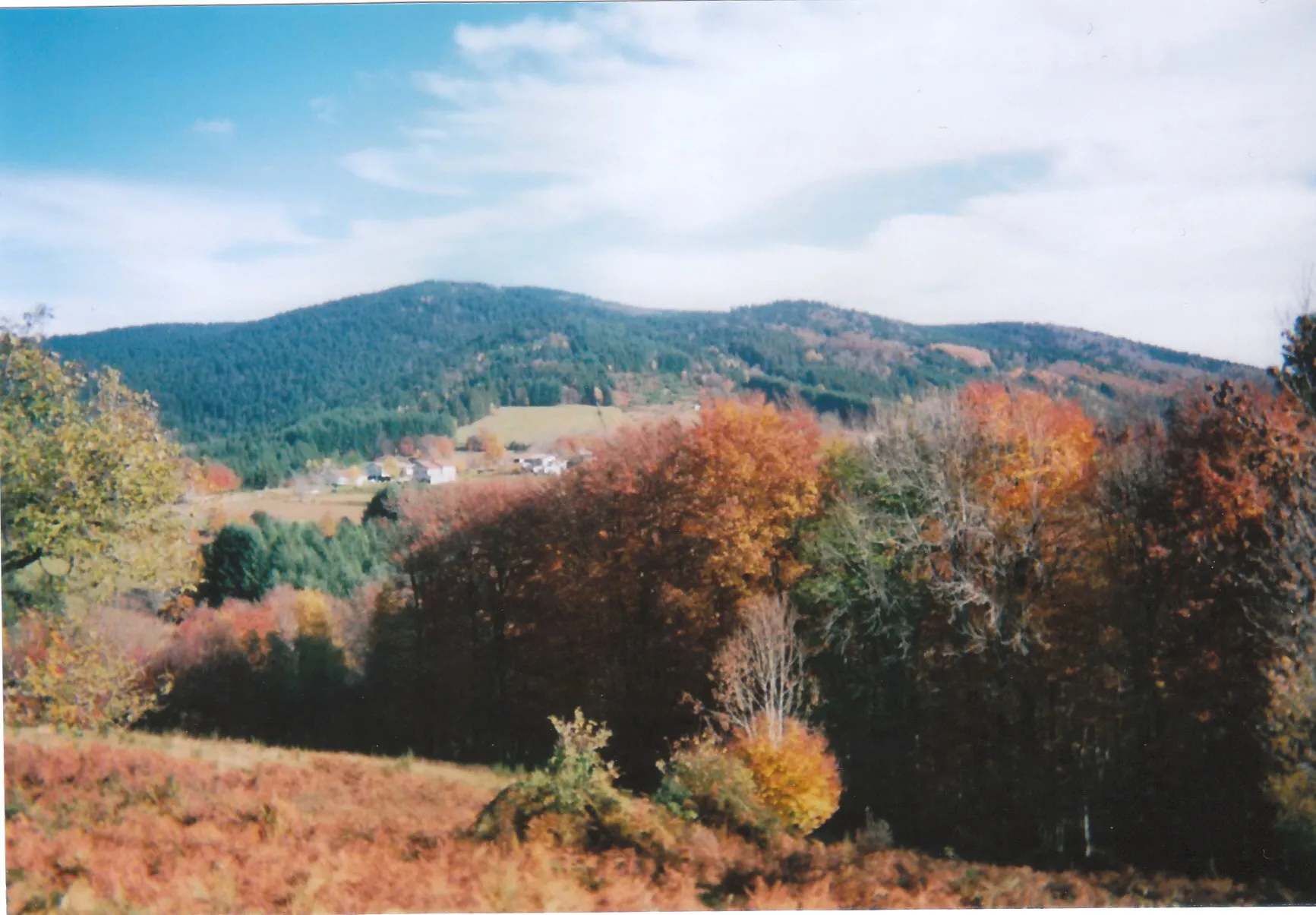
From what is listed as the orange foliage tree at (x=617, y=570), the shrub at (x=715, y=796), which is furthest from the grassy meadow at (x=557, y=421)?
the shrub at (x=715, y=796)

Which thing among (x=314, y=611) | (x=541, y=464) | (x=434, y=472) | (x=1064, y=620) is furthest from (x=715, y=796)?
(x=314, y=611)

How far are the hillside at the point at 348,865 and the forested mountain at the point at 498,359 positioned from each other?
4341mm

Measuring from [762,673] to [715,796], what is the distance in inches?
111

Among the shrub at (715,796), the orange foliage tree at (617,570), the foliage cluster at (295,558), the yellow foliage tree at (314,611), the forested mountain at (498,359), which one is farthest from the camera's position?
the yellow foliage tree at (314,611)

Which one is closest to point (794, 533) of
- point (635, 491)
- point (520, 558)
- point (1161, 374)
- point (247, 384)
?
point (635, 491)

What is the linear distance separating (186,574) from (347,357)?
4.08 meters

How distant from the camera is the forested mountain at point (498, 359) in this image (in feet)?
35.6

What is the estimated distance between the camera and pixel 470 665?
1508 centimetres

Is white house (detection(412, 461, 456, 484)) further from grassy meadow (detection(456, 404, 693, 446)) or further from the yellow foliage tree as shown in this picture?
the yellow foliage tree

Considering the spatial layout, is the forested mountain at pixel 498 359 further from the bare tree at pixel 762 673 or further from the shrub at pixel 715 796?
the shrub at pixel 715 796

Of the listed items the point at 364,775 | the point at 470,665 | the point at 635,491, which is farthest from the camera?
the point at 470,665

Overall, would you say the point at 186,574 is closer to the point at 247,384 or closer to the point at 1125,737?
the point at 247,384

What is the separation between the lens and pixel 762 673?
36.8ft

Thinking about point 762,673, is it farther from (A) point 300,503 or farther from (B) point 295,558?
(B) point 295,558
